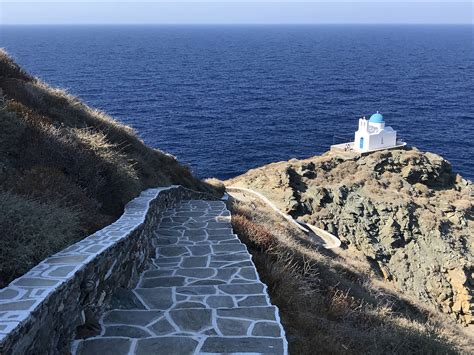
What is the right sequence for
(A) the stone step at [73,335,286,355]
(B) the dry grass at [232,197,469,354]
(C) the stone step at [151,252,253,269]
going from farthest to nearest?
(C) the stone step at [151,252,253,269] → (B) the dry grass at [232,197,469,354] → (A) the stone step at [73,335,286,355]

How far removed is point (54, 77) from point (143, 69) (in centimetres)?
2618

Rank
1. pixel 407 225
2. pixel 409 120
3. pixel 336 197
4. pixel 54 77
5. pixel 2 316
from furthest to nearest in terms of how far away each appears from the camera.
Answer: pixel 54 77
pixel 409 120
pixel 336 197
pixel 407 225
pixel 2 316

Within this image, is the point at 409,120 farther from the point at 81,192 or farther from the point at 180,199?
the point at 81,192

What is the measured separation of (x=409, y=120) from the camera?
65.5 m

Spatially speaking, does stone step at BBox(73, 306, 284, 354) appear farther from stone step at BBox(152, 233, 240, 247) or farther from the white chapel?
the white chapel

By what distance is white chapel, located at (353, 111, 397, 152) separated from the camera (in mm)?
43469

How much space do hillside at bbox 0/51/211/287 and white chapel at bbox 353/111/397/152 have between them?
1181 inches

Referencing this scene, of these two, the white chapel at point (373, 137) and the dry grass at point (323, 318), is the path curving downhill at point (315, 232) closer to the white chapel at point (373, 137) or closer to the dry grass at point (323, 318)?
the white chapel at point (373, 137)

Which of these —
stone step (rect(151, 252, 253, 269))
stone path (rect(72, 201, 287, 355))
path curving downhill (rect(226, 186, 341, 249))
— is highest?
stone path (rect(72, 201, 287, 355))

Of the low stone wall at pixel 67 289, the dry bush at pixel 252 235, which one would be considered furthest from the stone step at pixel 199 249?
the low stone wall at pixel 67 289

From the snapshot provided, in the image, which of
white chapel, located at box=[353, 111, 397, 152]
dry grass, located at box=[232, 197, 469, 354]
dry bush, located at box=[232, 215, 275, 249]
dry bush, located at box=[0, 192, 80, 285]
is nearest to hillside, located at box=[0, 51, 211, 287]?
dry bush, located at box=[0, 192, 80, 285]

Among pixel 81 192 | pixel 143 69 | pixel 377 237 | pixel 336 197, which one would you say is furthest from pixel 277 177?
pixel 143 69

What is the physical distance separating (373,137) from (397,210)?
1578cm

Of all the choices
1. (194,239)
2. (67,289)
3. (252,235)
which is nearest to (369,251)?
(252,235)
